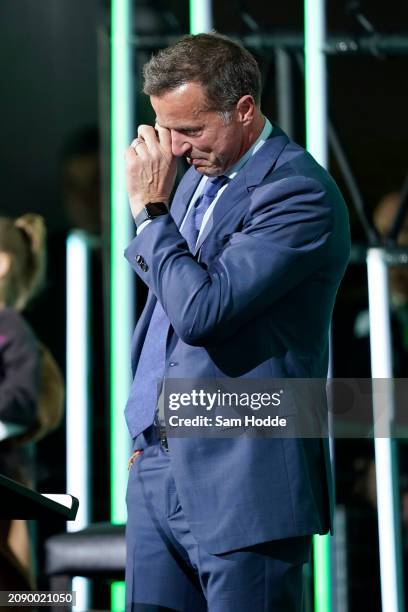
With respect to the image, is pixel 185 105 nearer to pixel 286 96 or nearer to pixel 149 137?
pixel 149 137

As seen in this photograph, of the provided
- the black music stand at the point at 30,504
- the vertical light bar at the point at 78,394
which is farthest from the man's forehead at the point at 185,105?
the vertical light bar at the point at 78,394

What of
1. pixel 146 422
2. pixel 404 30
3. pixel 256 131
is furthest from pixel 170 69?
pixel 404 30

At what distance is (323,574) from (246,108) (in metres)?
1.21

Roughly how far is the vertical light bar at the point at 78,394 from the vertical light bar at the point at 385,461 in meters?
0.93

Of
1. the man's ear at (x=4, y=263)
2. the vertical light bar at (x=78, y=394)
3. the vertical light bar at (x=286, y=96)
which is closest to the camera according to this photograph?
the vertical light bar at (x=286, y=96)

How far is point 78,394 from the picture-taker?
3529 mm

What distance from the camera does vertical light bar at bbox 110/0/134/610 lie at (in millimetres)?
3115

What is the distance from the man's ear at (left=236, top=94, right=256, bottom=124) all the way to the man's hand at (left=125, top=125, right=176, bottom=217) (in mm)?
136

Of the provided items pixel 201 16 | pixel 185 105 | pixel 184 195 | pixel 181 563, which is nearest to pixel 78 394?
pixel 201 16

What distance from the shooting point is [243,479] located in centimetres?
204

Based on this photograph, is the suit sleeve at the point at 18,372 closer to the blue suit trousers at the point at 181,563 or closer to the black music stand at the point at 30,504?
the blue suit trousers at the point at 181,563

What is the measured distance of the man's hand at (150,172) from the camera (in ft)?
7.07

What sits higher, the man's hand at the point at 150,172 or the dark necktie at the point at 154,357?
the man's hand at the point at 150,172

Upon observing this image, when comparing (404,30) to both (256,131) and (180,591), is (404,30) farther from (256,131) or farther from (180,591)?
(180,591)
